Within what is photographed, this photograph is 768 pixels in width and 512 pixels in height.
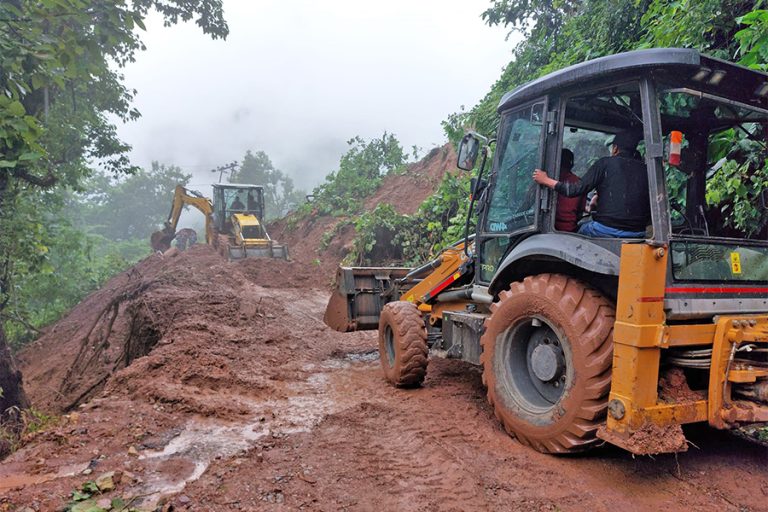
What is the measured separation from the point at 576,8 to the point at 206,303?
33.2ft

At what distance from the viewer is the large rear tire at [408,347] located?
15.8 feet

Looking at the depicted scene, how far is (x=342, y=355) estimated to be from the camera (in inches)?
269

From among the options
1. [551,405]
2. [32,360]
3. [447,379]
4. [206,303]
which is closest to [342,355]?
[447,379]

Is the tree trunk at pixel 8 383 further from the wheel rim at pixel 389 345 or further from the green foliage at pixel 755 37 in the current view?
the green foliage at pixel 755 37

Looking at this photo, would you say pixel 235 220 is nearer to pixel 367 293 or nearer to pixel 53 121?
pixel 53 121

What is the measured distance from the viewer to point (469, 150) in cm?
416

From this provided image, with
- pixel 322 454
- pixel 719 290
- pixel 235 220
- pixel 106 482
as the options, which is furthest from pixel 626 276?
pixel 235 220

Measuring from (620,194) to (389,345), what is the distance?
2918 millimetres

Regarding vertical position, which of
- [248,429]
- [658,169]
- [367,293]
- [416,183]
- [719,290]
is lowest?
[248,429]

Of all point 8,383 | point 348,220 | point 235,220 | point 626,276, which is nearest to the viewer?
point 626,276

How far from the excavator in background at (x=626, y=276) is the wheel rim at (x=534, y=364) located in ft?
0.03

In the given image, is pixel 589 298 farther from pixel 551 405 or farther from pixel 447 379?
pixel 447 379

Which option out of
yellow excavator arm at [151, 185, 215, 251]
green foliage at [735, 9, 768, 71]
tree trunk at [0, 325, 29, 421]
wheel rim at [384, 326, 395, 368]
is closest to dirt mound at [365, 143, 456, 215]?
yellow excavator arm at [151, 185, 215, 251]

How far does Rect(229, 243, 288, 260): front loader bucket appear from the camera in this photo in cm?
1622
